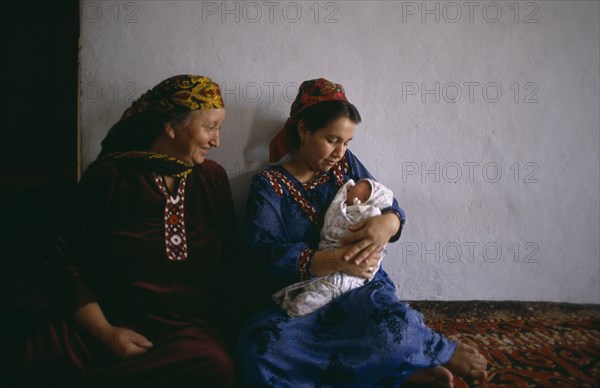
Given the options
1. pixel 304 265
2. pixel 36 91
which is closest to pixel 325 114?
pixel 304 265

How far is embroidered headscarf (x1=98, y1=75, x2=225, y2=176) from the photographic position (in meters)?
1.69

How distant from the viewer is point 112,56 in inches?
84.0

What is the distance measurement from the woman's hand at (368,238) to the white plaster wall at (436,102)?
2.01 ft

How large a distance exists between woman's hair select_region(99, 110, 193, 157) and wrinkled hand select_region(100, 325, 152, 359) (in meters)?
0.76

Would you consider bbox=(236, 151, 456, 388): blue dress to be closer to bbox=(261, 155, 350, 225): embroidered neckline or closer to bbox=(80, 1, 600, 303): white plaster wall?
bbox=(261, 155, 350, 225): embroidered neckline

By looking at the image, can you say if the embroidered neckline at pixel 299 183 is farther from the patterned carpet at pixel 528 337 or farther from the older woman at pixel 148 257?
the patterned carpet at pixel 528 337

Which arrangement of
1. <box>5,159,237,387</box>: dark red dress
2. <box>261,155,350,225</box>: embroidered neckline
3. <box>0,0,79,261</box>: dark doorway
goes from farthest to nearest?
1. <box>0,0,79,261</box>: dark doorway
2. <box>261,155,350,225</box>: embroidered neckline
3. <box>5,159,237,387</box>: dark red dress

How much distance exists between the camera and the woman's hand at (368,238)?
1695mm

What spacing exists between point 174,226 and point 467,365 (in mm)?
1406

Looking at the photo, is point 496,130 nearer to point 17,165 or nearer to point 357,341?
point 357,341

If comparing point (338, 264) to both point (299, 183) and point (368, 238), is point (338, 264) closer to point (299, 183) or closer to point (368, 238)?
point (368, 238)

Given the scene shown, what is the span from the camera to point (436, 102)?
231 cm

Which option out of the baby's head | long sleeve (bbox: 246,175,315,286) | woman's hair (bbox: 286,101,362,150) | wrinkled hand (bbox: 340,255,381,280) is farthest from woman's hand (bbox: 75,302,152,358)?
woman's hair (bbox: 286,101,362,150)

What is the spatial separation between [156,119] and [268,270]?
0.82 metres
